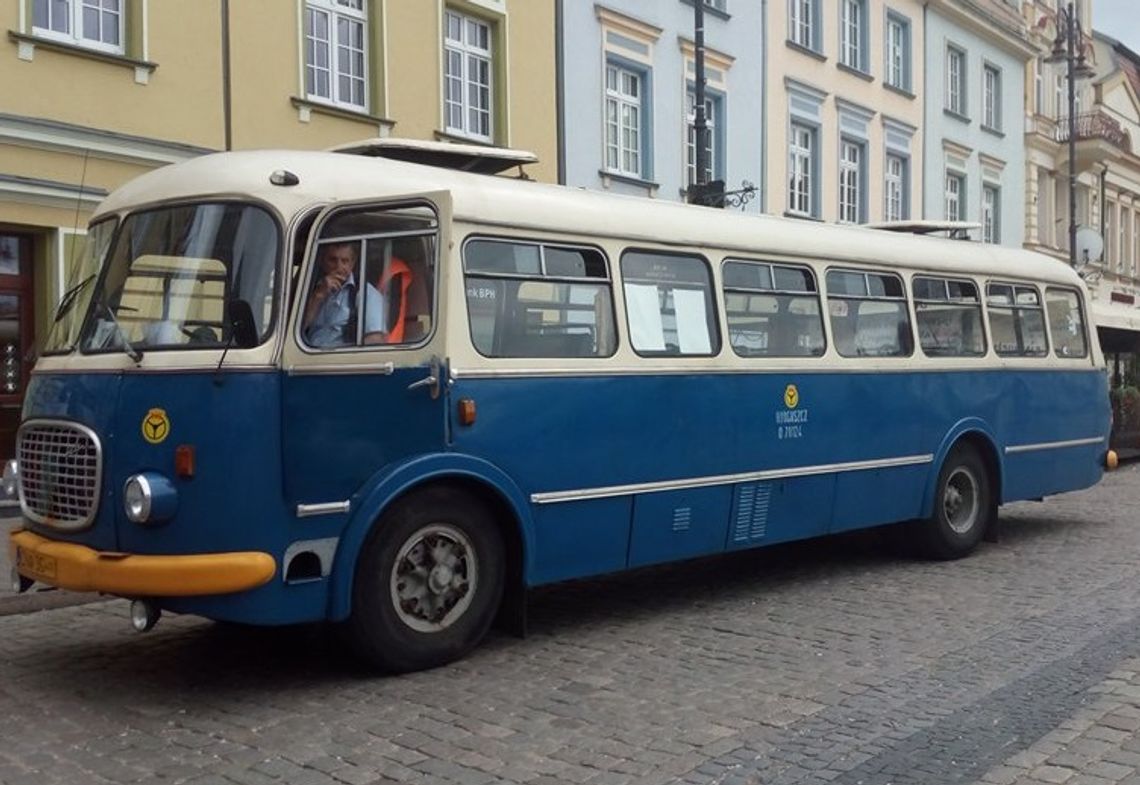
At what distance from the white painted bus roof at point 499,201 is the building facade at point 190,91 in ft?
14.4

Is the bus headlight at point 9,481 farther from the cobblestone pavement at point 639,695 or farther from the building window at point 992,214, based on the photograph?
the building window at point 992,214

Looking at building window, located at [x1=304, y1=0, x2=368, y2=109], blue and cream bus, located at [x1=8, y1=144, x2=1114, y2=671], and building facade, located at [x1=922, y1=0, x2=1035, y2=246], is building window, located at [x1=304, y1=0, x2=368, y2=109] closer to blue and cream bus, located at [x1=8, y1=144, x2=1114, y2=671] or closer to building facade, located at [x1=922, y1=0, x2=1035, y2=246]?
blue and cream bus, located at [x1=8, y1=144, x2=1114, y2=671]

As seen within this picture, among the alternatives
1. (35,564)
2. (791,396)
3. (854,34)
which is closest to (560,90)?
(854,34)

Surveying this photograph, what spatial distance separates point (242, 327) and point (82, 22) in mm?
8698

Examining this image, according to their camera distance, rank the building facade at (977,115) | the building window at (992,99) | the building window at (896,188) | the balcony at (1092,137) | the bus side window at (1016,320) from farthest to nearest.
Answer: the balcony at (1092,137), the building window at (992,99), the building facade at (977,115), the building window at (896,188), the bus side window at (1016,320)

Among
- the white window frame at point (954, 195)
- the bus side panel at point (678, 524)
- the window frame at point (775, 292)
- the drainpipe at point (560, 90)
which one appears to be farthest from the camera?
the white window frame at point (954, 195)

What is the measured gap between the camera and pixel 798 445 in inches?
356

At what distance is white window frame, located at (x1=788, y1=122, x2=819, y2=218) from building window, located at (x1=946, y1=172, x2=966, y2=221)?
6.94m

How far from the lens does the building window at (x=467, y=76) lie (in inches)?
709

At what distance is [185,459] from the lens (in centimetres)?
606

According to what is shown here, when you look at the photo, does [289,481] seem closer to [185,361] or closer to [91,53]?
[185,361]

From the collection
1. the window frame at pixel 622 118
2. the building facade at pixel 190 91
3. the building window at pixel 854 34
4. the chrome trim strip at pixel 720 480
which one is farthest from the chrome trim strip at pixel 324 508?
the building window at pixel 854 34

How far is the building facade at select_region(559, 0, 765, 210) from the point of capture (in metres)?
20.0

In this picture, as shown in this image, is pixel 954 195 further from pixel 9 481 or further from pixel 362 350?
pixel 362 350
